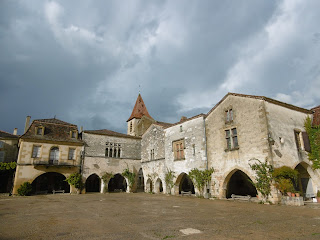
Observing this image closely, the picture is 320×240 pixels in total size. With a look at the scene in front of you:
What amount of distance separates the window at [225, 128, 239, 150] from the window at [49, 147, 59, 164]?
1565 centimetres

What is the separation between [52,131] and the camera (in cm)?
2102

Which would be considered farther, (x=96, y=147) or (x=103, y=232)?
(x=96, y=147)

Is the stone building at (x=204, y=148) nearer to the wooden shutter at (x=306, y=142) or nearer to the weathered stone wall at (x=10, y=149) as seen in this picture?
the wooden shutter at (x=306, y=142)

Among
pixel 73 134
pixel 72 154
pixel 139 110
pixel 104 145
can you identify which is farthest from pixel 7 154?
pixel 139 110

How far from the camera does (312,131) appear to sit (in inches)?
573

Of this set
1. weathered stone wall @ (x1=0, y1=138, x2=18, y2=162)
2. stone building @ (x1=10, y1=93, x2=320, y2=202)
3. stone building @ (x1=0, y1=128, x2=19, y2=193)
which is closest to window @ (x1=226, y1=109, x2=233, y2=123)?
stone building @ (x1=10, y1=93, x2=320, y2=202)

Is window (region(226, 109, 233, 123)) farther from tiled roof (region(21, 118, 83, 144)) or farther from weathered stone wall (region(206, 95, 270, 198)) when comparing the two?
tiled roof (region(21, 118, 83, 144))

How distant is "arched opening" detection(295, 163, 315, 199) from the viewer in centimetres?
1395

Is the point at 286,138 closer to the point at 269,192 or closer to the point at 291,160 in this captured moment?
the point at 291,160

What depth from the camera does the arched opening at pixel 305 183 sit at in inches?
549

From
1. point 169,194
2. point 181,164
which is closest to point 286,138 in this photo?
point 181,164

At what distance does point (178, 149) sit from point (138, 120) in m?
17.8

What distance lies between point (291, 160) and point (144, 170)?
1462cm

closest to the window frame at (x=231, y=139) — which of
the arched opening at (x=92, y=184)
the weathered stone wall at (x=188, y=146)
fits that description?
the weathered stone wall at (x=188, y=146)
